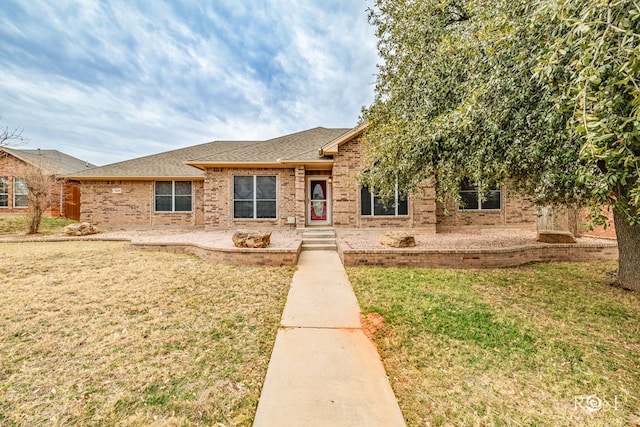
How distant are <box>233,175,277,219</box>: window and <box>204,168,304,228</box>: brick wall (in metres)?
0.22

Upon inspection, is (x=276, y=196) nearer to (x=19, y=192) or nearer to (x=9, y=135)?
(x=9, y=135)

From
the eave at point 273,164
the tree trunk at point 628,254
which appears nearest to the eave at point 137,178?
the eave at point 273,164

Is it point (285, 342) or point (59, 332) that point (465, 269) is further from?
point (59, 332)

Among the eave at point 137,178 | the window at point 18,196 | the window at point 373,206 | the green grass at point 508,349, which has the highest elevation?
the eave at point 137,178

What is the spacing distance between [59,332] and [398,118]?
7094 mm

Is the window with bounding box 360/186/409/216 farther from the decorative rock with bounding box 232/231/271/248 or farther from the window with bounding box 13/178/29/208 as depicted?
the window with bounding box 13/178/29/208

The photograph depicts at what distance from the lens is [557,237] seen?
7930mm

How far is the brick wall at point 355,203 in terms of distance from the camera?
35.6ft

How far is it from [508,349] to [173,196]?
1545cm

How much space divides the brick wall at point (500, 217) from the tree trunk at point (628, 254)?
259 inches

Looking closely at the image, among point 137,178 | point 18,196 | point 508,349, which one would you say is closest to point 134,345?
point 508,349

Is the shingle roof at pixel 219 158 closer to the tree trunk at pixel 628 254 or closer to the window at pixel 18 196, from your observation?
the window at pixel 18 196

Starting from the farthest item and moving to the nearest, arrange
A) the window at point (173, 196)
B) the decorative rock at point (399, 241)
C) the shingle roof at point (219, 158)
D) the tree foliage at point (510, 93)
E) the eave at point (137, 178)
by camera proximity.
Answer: the window at point (173, 196), the eave at point (137, 178), the shingle roof at point (219, 158), the decorative rock at point (399, 241), the tree foliage at point (510, 93)

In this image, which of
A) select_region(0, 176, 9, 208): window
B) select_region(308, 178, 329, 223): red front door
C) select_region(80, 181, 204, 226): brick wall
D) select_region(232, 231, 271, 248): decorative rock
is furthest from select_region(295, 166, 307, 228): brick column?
select_region(0, 176, 9, 208): window
